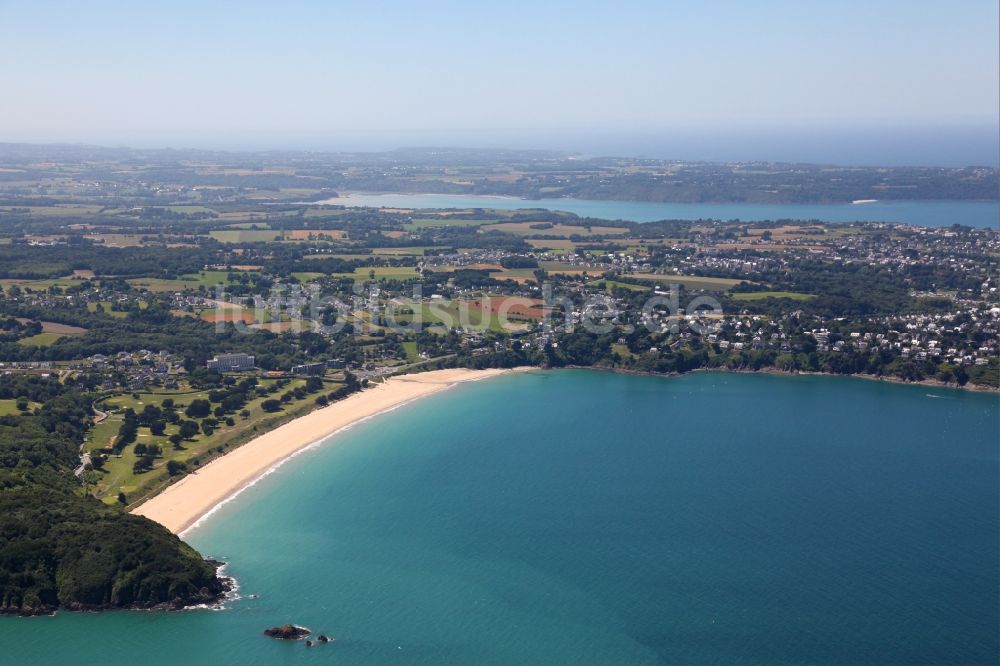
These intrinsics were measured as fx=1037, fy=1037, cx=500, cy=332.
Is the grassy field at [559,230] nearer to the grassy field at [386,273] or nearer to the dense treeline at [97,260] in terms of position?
the grassy field at [386,273]

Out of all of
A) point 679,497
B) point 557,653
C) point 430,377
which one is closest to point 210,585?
point 557,653

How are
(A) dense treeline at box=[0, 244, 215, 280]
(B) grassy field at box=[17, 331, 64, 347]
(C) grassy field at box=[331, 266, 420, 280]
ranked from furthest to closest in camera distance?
(C) grassy field at box=[331, 266, 420, 280] → (A) dense treeline at box=[0, 244, 215, 280] → (B) grassy field at box=[17, 331, 64, 347]

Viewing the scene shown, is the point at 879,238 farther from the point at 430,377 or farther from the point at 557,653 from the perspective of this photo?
the point at 557,653

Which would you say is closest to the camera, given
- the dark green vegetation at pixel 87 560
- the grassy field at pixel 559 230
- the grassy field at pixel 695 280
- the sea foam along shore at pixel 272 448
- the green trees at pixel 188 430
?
the dark green vegetation at pixel 87 560

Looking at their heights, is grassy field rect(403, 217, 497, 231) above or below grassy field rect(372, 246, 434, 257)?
above

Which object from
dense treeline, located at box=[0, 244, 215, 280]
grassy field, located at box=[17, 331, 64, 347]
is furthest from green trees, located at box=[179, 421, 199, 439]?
dense treeline, located at box=[0, 244, 215, 280]

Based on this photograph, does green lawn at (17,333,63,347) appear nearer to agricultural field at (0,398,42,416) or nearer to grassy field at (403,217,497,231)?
agricultural field at (0,398,42,416)

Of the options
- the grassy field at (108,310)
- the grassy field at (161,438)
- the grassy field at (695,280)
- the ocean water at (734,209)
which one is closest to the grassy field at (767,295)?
the grassy field at (695,280)

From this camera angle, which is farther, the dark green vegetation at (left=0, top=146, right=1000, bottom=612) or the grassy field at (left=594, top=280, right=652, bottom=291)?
the grassy field at (left=594, top=280, right=652, bottom=291)
